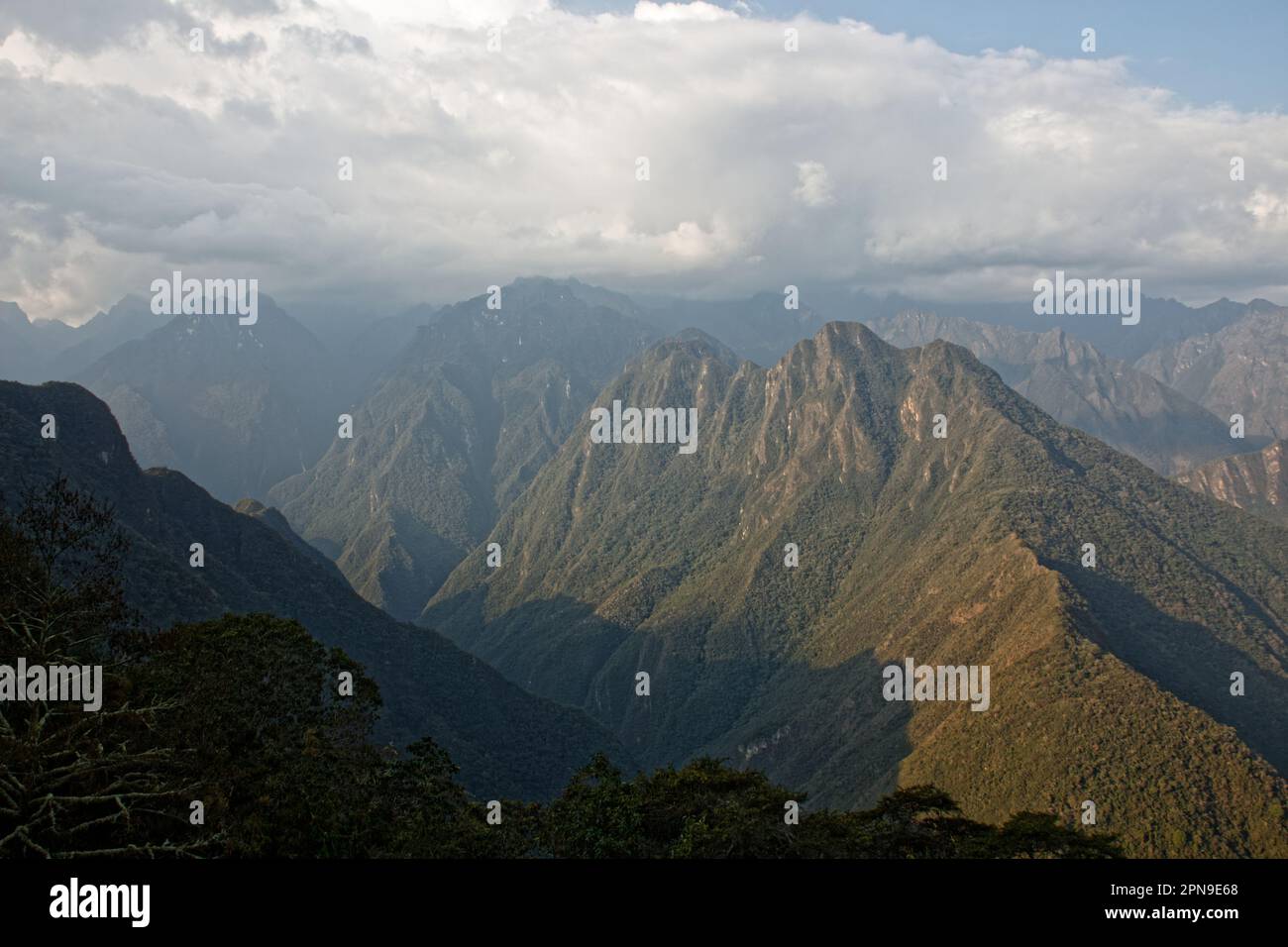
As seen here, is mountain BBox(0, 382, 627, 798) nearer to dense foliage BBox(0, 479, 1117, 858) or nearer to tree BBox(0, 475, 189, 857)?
dense foliage BBox(0, 479, 1117, 858)

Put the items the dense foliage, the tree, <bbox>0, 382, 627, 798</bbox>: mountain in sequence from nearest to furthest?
the tree
the dense foliage
<bbox>0, 382, 627, 798</bbox>: mountain

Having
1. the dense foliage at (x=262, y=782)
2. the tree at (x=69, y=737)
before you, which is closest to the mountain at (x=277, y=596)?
the dense foliage at (x=262, y=782)

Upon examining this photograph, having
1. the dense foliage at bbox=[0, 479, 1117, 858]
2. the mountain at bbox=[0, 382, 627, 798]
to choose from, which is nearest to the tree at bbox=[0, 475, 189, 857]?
the dense foliage at bbox=[0, 479, 1117, 858]

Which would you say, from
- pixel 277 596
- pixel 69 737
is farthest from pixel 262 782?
pixel 277 596

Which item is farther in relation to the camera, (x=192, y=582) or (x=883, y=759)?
(x=883, y=759)
